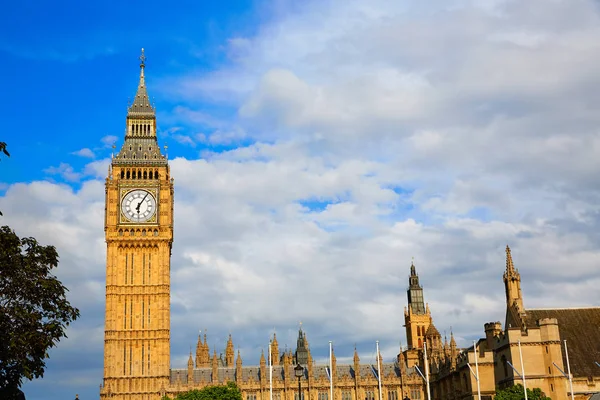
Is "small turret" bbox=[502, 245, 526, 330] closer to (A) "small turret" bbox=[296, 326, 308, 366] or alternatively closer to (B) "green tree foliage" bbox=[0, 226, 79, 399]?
(A) "small turret" bbox=[296, 326, 308, 366]

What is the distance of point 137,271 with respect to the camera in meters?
112

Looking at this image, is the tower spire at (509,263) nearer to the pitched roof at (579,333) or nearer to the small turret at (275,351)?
the pitched roof at (579,333)

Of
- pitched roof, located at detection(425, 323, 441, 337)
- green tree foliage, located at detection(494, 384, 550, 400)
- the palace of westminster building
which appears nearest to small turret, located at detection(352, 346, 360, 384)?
the palace of westminster building

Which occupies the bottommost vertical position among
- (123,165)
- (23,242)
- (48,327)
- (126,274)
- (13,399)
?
(13,399)

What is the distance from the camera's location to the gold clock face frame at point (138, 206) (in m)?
114

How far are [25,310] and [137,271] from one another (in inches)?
3037

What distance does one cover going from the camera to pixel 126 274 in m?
112

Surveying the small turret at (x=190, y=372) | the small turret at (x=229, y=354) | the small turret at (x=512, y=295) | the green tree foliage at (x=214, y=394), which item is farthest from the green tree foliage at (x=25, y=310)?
the small turret at (x=229, y=354)

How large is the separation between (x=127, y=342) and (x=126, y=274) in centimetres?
964

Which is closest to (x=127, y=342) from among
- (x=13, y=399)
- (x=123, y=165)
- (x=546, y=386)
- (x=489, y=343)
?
(x=123, y=165)

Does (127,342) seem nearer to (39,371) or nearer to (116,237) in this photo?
(116,237)

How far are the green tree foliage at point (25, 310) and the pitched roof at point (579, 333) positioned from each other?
209ft

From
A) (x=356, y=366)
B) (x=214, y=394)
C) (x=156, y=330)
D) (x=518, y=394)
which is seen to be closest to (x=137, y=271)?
(x=156, y=330)

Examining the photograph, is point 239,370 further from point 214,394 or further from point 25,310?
point 25,310
